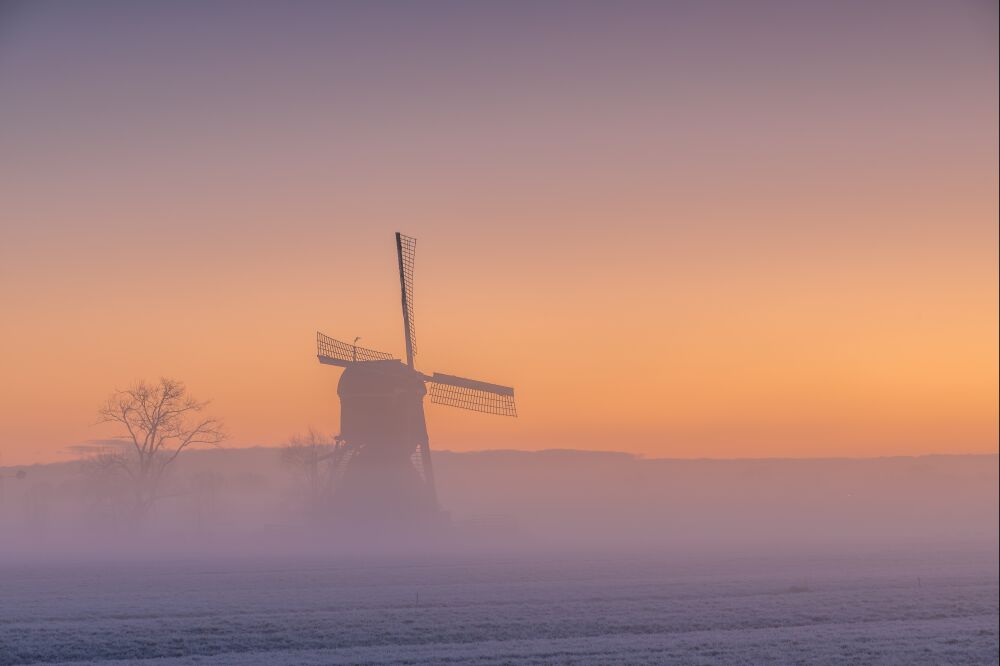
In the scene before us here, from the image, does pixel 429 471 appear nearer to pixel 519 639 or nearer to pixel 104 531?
pixel 104 531

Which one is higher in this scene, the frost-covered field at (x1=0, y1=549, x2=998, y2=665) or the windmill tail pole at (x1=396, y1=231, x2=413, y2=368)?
the windmill tail pole at (x1=396, y1=231, x2=413, y2=368)

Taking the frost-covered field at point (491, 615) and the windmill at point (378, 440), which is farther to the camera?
the windmill at point (378, 440)

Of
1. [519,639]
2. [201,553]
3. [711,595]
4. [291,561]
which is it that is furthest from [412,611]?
[201,553]

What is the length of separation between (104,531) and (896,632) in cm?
6517

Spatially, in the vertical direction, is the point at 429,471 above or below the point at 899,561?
above

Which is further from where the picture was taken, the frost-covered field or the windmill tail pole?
the windmill tail pole

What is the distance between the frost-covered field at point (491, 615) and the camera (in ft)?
88.0

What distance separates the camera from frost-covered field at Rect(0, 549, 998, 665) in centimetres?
2683

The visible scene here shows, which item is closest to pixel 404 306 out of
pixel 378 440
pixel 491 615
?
pixel 378 440

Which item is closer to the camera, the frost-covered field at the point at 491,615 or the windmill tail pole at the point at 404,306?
the frost-covered field at the point at 491,615

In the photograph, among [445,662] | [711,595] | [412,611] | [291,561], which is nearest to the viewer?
[445,662]

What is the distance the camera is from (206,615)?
32938 millimetres

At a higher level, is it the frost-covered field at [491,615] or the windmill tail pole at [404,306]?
the windmill tail pole at [404,306]

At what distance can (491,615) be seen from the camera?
3331 centimetres
